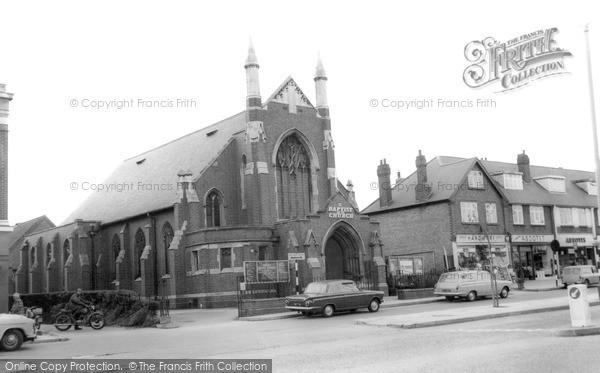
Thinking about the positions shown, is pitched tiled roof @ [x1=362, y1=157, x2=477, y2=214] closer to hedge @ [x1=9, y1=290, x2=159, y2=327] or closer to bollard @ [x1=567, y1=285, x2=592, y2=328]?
hedge @ [x1=9, y1=290, x2=159, y2=327]

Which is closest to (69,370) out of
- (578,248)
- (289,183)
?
A: (289,183)

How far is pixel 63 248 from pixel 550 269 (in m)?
39.4

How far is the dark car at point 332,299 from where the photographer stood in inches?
1021

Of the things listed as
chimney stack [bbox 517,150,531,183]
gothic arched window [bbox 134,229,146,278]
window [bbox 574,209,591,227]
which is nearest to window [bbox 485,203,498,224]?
chimney stack [bbox 517,150,531,183]

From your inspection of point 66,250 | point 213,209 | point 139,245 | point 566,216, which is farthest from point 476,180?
point 66,250

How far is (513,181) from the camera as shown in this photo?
52.5 meters

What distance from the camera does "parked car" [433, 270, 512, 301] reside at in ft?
103

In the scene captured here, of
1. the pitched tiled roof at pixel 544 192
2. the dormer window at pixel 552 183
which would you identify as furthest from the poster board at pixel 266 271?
the dormer window at pixel 552 183

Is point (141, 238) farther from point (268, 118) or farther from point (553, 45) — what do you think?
→ point (553, 45)

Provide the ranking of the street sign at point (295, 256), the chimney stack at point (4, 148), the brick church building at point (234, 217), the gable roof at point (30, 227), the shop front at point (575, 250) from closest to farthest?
the chimney stack at point (4, 148) → the street sign at point (295, 256) → the brick church building at point (234, 217) → the shop front at point (575, 250) → the gable roof at point (30, 227)

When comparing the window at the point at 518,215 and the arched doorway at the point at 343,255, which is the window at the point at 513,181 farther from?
the arched doorway at the point at 343,255

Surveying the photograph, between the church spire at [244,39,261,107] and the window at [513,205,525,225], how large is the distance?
22.6m

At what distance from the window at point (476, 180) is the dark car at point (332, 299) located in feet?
76.7

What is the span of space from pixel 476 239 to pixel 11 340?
36657mm
